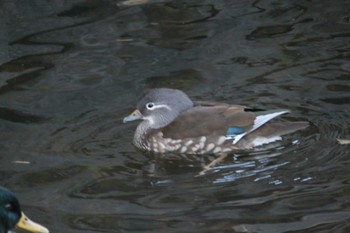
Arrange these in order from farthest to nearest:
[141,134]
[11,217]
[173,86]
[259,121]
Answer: [173,86] < [141,134] < [259,121] < [11,217]

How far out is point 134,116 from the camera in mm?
9211

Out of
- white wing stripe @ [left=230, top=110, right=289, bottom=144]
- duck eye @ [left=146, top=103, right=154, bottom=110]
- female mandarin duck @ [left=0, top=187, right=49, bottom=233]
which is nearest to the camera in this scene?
female mandarin duck @ [left=0, top=187, right=49, bottom=233]

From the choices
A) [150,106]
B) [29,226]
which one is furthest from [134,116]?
[29,226]

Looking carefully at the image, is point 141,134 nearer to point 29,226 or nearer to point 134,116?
point 134,116

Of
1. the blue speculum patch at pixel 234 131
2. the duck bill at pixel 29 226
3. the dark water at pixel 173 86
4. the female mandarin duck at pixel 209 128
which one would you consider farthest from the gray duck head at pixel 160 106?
the duck bill at pixel 29 226

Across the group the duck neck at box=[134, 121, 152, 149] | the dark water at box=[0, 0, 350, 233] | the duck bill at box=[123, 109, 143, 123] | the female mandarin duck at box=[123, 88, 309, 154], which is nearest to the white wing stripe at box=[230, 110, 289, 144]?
the female mandarin duck at box=[123, 88, 309, 154]

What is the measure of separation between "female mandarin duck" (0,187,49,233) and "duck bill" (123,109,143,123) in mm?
2472

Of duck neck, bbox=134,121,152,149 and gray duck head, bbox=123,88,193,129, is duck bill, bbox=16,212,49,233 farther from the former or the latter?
gray duck head, bbox=123,88,193,129

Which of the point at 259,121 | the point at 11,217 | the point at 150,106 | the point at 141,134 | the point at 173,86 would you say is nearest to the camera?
the point at 11,217

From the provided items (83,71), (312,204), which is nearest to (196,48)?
(83,71)

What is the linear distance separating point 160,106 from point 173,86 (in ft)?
3.30

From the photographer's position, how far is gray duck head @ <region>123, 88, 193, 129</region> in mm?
9125

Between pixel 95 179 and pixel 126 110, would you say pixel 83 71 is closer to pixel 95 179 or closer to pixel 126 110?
pixel 126 110

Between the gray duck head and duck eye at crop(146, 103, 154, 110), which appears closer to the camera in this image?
the gray duck head
